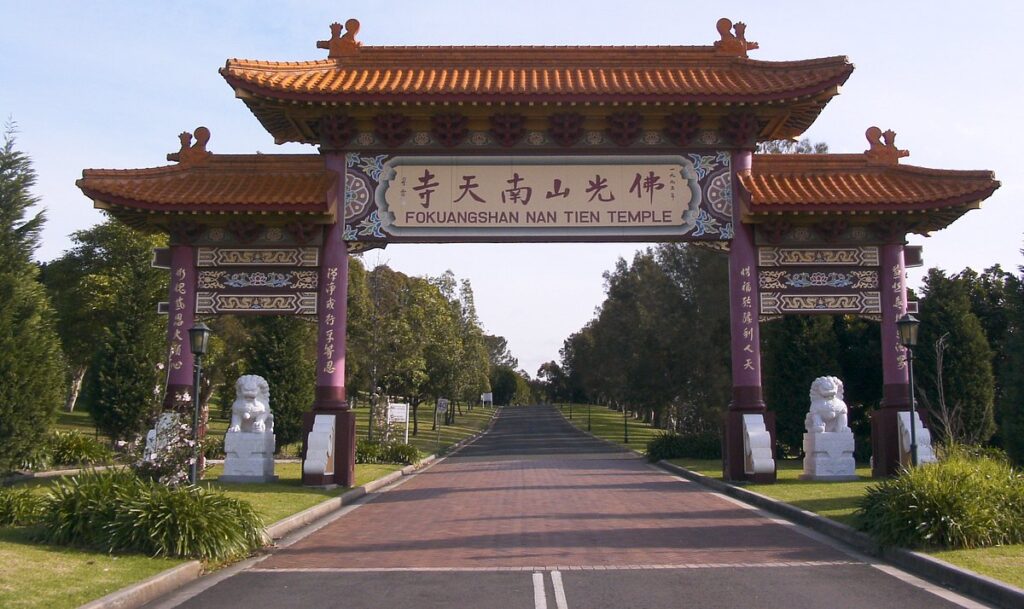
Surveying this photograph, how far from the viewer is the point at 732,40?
19.8 meters

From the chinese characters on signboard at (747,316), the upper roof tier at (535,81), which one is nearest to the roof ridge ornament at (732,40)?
the upper roof tier at (535,81)

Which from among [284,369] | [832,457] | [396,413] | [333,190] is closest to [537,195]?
[333,190]

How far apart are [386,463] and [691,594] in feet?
69.1

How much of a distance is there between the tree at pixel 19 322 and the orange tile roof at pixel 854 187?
12963mm

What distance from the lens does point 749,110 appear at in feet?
58.5

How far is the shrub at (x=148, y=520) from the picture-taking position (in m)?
9.71

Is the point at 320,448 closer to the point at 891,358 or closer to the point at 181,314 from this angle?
the point at 181,314

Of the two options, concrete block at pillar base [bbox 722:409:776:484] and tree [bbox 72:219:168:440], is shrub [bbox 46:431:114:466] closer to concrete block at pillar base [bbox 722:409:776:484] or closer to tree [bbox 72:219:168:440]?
tree [bbox 72:219:168:440]

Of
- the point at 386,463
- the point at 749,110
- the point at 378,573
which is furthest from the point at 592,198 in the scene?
the point at 386,463

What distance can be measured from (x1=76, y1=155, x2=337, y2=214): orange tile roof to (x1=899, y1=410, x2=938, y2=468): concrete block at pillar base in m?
11.8

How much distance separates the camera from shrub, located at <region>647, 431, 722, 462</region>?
2934 cm

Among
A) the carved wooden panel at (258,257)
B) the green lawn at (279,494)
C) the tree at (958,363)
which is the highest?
the carved wooden panel at (258,257)

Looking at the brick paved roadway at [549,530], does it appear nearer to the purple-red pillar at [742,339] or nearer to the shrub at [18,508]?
the purple-red pillar at [742,339]

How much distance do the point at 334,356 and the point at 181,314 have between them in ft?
10.3
